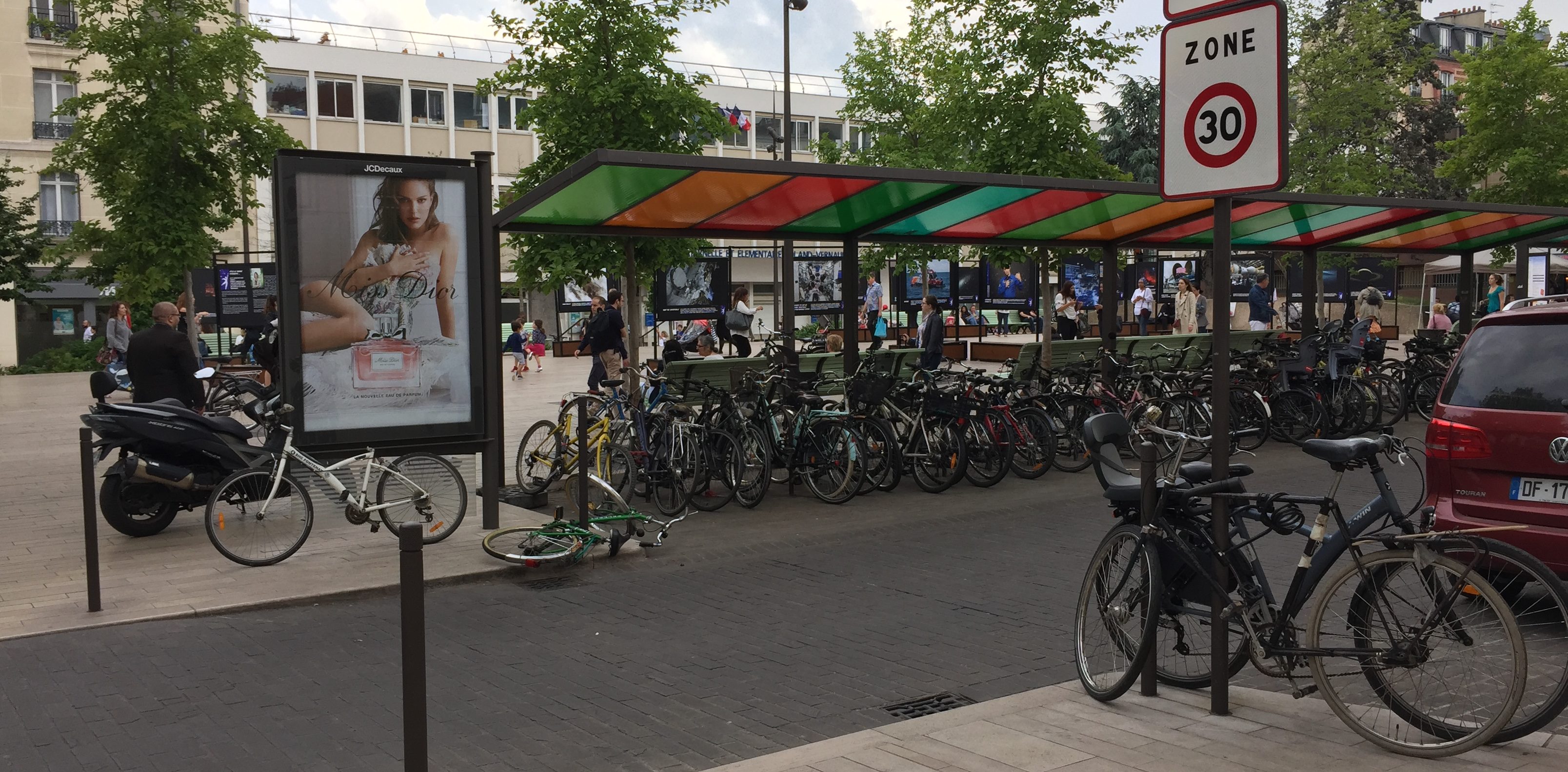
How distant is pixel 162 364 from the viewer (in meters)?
10.9

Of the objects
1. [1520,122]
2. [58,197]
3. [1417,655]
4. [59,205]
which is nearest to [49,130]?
[58,197]

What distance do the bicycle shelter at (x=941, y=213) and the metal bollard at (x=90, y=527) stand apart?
3543mm

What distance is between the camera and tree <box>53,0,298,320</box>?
63.9ft

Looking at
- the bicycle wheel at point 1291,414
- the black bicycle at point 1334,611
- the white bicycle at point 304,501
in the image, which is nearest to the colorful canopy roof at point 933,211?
the bicycle wheel at point 1291,414

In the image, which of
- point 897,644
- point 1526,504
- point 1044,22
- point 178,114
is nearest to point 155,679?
point 897,644

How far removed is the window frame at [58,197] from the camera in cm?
4238

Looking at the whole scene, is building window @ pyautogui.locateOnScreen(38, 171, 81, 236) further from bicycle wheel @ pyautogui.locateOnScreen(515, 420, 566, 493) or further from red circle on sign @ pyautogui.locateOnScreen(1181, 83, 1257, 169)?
red circle on sign @ pyautogui.locateOnScreen(1181, 83, 1257, 169)

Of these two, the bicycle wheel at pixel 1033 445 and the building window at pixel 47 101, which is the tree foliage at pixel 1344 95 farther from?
the building window at pixel 47 101

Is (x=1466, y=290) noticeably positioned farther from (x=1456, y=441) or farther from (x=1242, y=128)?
(x=1242, y=128)

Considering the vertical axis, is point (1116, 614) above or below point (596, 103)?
below

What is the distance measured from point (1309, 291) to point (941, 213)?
7989 millimetres

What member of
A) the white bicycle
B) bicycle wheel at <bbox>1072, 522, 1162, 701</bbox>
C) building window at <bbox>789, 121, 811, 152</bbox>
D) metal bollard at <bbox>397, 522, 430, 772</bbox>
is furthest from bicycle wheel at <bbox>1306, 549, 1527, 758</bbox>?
building window at <bbox>789, 121, 811, 152</bbox>

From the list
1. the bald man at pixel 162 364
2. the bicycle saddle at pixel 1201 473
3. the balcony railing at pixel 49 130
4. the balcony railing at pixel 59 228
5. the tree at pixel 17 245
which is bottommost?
the bicycle saddle at pixel 1201 473

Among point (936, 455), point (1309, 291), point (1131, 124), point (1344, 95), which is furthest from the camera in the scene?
point (1131, 124)
